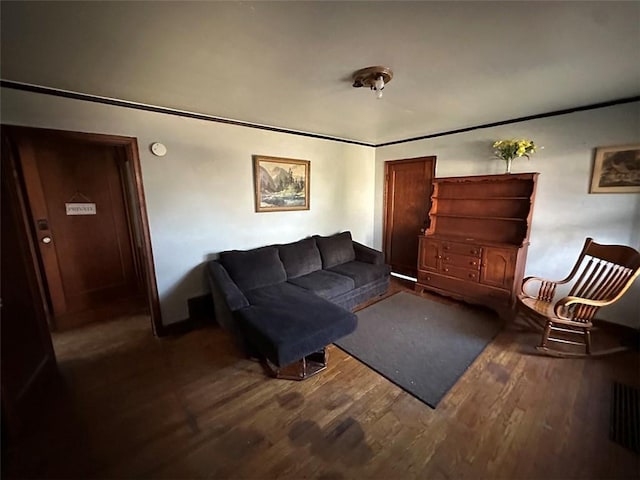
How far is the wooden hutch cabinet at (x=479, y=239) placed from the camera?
9.95ft

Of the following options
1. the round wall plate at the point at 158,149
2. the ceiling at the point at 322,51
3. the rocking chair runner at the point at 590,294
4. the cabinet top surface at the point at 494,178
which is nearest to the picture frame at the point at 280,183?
the ceiling at the point at 322,51

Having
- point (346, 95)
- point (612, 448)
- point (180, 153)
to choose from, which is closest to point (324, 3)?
point (346, 95)

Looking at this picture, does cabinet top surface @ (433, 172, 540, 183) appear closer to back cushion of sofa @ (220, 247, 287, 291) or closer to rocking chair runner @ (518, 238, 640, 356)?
rocking chair runner @ (518, 238, 640, 356)

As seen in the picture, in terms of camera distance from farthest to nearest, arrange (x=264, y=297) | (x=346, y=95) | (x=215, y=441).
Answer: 1. (x=264, y=297)
2. (x=346, y=95)
3. (x=215, y=441)

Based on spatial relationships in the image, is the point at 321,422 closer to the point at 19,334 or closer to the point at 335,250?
the point at 19,334

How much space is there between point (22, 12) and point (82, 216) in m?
2.58

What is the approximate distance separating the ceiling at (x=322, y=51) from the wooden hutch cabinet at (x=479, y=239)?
1064 mm

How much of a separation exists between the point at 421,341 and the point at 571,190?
7.61 feet

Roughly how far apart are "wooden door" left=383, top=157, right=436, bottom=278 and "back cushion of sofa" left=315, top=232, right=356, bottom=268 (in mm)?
1060

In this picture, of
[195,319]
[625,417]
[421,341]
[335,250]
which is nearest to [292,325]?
[421,341]

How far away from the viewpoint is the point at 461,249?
3342 millimetres

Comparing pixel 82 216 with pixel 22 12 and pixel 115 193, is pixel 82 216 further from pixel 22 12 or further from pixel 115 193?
pixel 22 12

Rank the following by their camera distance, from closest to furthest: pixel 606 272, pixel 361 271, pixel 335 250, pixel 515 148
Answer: pixel 606 272 → pixel 515 148 → pixel 361 271 → pixel 335 250

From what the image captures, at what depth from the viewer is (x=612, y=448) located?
1534 millimetres
